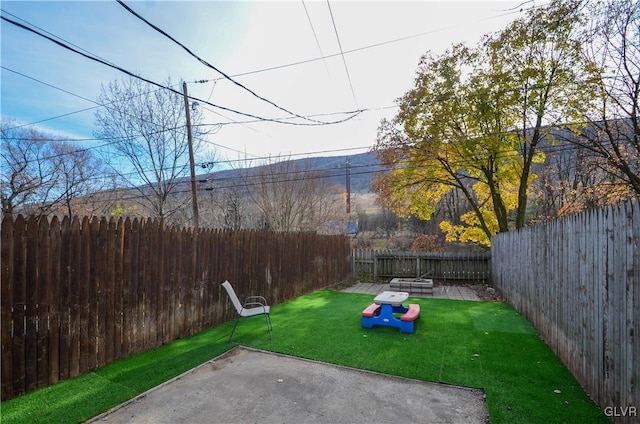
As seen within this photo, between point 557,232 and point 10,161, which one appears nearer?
point 557,232

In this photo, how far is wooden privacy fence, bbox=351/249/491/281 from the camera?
11812mm

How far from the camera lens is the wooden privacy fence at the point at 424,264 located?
1181 cm

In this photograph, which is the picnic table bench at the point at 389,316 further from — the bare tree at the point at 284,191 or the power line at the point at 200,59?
the bare tree at the point at 284,191

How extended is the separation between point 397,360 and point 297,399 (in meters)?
1.57

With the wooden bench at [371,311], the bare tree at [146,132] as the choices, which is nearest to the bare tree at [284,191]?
the bare tree at [146,132]

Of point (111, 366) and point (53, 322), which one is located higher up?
point (53, 322)

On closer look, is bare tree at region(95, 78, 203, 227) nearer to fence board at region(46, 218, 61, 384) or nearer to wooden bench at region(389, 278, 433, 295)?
wooden bench at region(389, 278, 433, 295)

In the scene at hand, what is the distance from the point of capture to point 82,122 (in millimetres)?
A: 11992

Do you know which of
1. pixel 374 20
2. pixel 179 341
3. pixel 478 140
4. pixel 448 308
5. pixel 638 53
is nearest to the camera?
pixel 179 341

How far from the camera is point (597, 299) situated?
289 centimetres

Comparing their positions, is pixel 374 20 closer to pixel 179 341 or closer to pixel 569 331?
pixel 569 331

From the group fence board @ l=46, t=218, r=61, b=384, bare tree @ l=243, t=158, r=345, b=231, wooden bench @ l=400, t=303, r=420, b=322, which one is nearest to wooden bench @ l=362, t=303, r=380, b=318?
wooden bench @ l=400, t=303, r=420, b=322

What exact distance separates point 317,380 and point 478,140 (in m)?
10.1

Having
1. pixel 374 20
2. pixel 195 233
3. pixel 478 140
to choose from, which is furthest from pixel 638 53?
pixel 195 233
